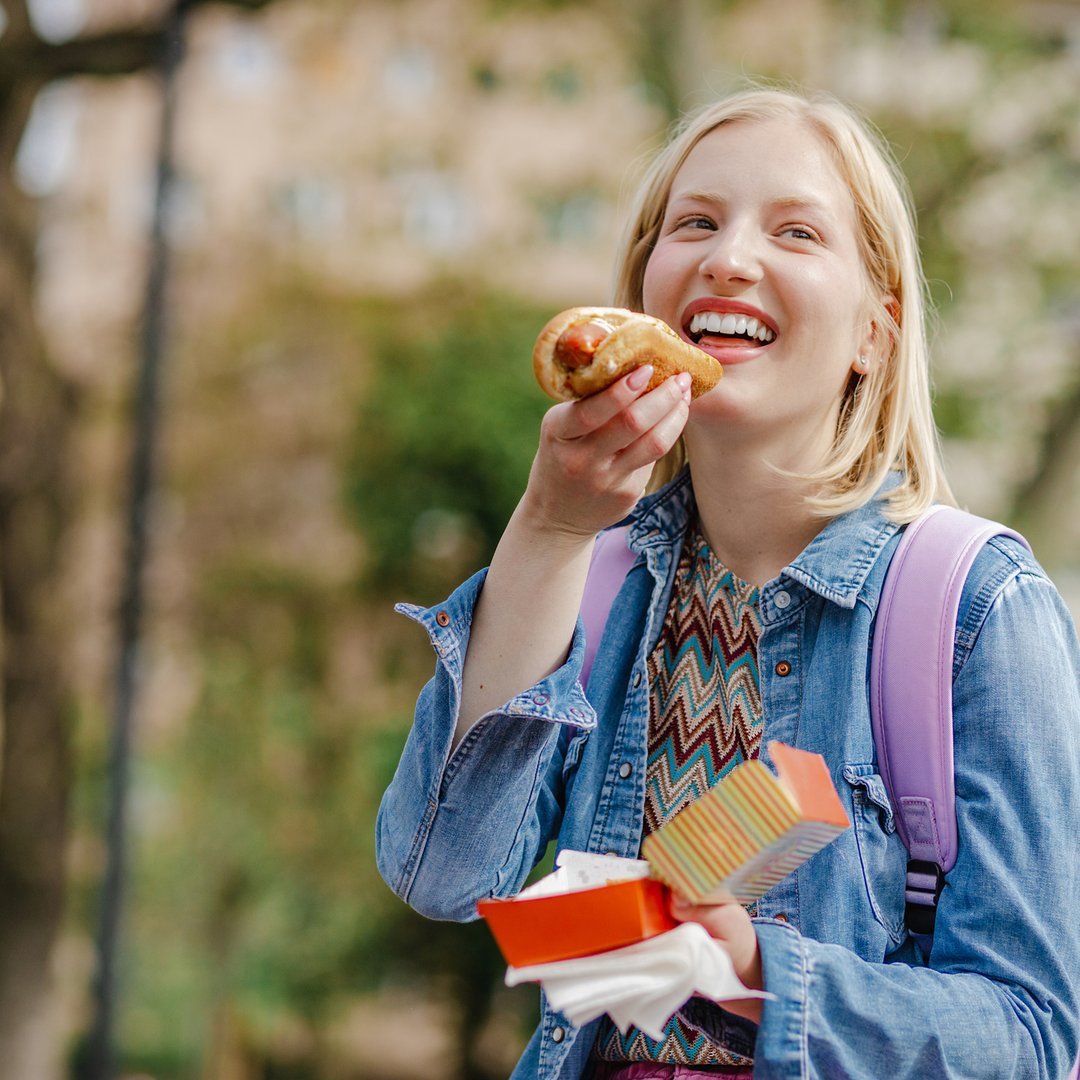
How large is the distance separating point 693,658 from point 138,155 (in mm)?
18354

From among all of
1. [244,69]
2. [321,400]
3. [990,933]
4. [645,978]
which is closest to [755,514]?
[990,933]

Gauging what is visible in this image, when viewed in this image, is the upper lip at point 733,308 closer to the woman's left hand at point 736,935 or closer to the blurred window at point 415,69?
the woman's left hand at point 736,935

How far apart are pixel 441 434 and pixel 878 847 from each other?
13647 millimetres

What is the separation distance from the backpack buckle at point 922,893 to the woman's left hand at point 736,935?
30 centimetres

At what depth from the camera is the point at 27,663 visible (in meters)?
10.4

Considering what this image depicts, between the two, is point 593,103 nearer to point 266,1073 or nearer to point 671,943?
point 266,1073

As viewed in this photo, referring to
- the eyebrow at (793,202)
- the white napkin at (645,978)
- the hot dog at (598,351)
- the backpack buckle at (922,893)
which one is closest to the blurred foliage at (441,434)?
the eyebrow at (793,202)

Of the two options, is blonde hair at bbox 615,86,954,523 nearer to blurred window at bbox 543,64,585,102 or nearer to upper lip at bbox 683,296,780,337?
upper lip at bbox 683,296,780,337

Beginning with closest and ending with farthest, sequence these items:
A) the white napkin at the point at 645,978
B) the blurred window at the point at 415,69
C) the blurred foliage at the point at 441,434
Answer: the white napkin at the point at 645,978
the blurred window at the point at 415,69
the blurred foliage at the point at 441,434

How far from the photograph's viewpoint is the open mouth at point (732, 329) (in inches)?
85.8

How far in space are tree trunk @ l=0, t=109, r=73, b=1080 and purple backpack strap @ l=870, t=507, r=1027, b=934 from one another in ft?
29.4

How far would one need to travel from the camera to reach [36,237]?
1062 cm

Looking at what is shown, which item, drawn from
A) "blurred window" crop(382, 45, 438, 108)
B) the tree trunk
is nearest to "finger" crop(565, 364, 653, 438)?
the tree trunk

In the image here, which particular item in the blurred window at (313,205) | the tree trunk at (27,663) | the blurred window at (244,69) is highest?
the blurred window at (244,69)
